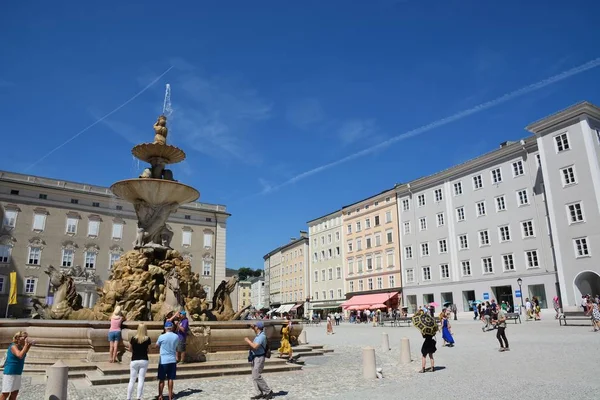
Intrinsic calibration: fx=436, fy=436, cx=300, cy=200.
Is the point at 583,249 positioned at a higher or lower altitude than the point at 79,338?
higher

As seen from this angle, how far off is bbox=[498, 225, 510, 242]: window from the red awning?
49.1ft

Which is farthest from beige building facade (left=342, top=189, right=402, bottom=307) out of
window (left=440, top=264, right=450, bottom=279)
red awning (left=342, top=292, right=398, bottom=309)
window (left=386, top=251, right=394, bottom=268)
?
window (left=440, top=264, right=450, bottom=279)

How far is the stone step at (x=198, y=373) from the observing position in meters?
9.66

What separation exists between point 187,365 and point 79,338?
3223 millimetres

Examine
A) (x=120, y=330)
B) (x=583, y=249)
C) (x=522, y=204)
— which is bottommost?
(x=120, y=330)

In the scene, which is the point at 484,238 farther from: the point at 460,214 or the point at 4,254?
the point at 4,254

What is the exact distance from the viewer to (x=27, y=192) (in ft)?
157

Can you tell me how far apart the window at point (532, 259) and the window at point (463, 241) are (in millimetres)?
6516

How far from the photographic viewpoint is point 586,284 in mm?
33062

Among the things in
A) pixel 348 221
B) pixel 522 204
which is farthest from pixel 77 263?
pixel 522 204

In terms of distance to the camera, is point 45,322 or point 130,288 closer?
point 45,322

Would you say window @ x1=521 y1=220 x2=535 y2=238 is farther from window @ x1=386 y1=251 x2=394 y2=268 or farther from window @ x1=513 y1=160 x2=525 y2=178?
window @ x1=386 y1=251 x2=394 y2=268

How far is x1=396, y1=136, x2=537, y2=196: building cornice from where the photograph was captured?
129ft

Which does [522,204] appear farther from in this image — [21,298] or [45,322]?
[21,298]
